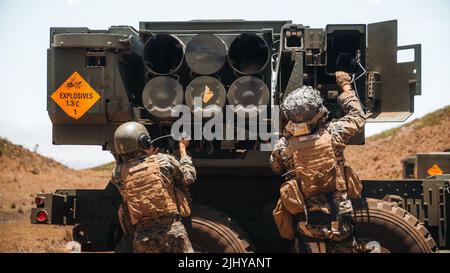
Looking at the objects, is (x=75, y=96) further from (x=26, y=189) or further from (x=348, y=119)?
(x=26, y=189)

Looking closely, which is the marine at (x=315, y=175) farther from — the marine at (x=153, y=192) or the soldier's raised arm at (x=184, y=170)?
the marine at (x=153, y=192)

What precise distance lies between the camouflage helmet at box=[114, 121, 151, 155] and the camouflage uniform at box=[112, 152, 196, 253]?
14 centimetres

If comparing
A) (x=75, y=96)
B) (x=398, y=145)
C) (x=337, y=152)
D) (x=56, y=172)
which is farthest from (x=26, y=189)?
(x=398, y=145)

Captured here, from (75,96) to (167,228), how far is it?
66.6 inches

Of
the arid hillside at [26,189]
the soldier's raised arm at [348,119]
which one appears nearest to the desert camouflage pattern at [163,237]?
the soldier's raised arm at [348,119]

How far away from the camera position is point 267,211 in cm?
683

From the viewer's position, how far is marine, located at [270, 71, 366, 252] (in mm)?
6086

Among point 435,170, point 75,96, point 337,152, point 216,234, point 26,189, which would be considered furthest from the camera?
point 26,189

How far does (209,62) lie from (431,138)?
112 feet

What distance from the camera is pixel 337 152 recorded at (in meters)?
6.21

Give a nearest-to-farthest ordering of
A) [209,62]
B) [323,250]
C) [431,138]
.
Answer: [323,250] → [209,62] → [431,138]

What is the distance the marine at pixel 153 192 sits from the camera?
605 cm
